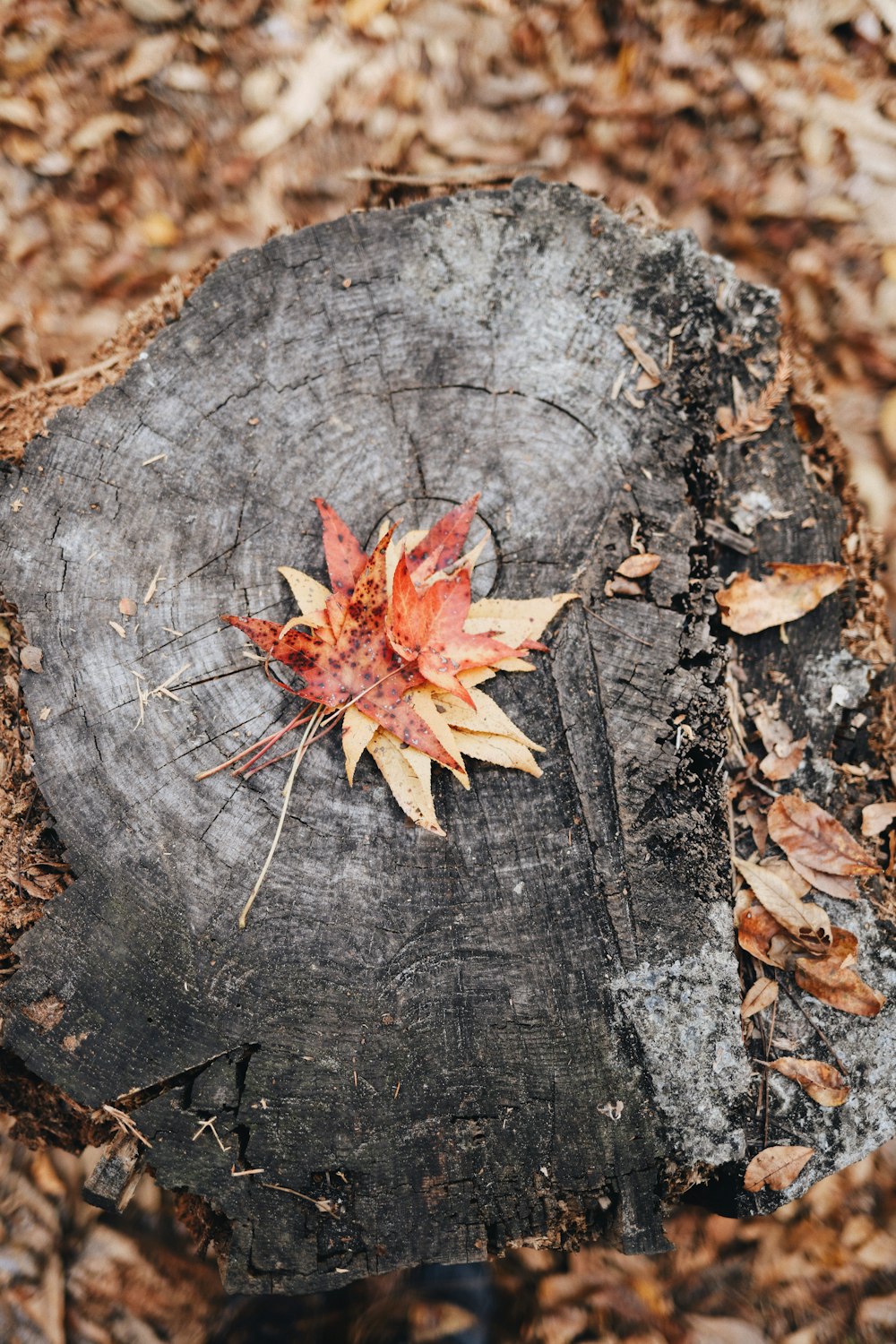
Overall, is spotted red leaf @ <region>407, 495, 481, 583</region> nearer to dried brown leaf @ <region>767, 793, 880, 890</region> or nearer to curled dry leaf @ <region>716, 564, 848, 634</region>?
curled dry leaf @ <region>716, 564, 848, 634</region>

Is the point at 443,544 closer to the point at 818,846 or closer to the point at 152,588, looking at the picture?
the point at 152,588

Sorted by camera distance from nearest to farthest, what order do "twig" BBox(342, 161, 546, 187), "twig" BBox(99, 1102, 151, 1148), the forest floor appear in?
"twig" BBox(99, 1102, 151, 1148) → "twig" BBox(342, 161, 546, 187) → the forest floor

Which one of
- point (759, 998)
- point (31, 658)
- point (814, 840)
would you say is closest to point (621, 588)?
point (814, 840)

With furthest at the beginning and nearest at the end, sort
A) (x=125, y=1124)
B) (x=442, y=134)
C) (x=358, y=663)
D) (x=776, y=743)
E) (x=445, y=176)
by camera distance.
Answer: (x=442, y=134)
(x=445, y=176)
(x=776, y=743)
(x=358, y=663)
(x=125, y=1124)

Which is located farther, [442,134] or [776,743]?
[442,134]

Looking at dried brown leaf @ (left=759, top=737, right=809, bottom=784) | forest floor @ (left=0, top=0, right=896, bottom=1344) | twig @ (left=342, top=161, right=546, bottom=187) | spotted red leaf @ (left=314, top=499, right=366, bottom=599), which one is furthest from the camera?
forest floor @ (left=0, top=0, right=896, bottom=1344)

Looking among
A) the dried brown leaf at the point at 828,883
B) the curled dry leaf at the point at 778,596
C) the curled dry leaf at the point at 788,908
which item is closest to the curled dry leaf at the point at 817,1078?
the curled dry leaf at the point at 788,908

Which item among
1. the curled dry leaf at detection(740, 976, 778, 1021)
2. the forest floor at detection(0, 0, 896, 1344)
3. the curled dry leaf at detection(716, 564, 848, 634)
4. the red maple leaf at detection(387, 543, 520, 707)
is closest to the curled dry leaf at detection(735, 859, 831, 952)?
the curled dry leaf at detection(740, 976, 778, 1021)

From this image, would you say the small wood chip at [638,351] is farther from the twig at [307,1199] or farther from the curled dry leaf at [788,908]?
the twig at [307,1199]

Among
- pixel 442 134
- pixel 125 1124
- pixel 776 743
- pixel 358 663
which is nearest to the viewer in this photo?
pixel 125 1124
